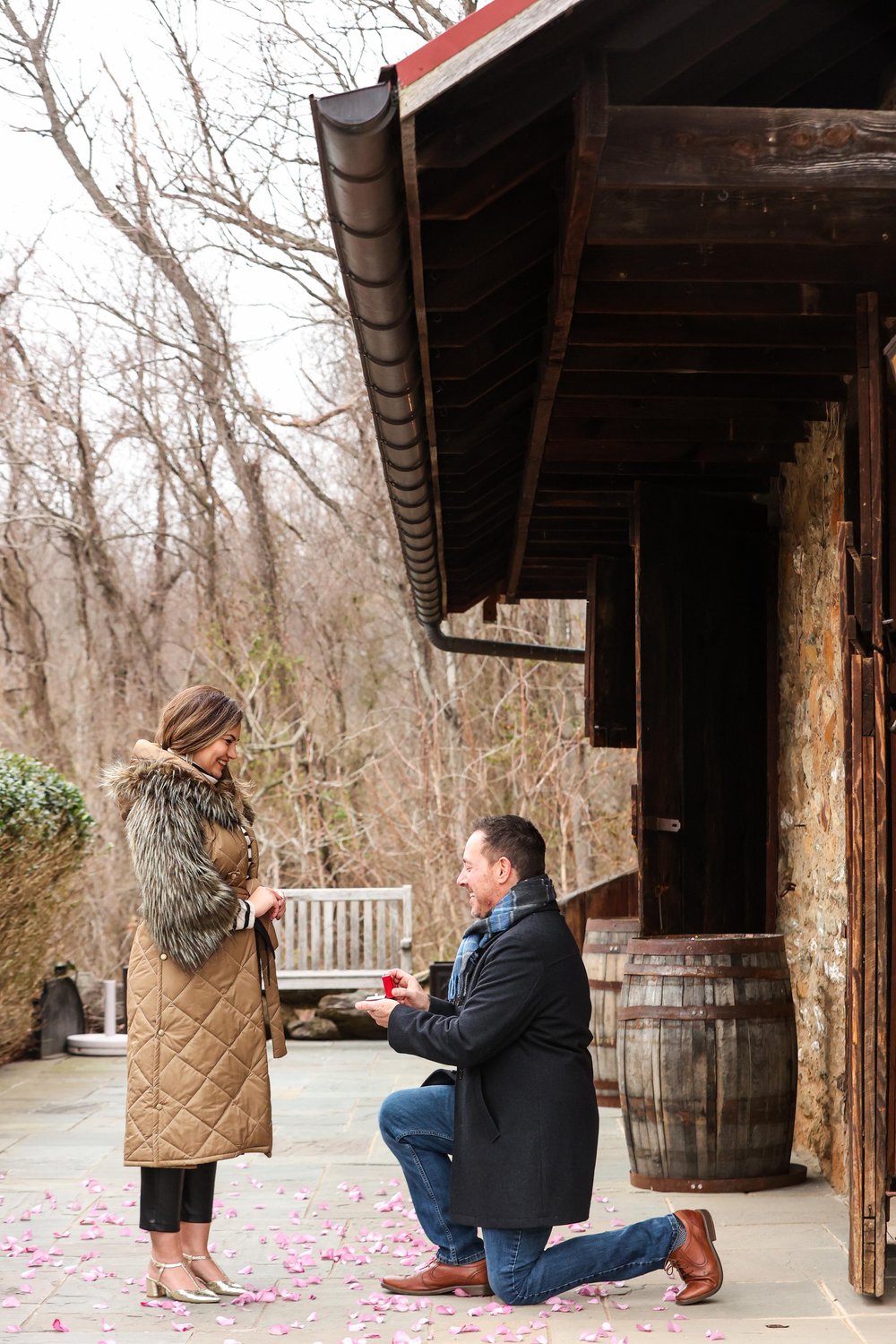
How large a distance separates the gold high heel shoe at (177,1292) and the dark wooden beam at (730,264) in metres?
2.87

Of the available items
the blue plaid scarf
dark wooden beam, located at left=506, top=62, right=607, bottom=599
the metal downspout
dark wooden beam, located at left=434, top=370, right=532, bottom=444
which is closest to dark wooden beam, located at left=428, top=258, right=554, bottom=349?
dark wooden beam, located at left=506, top=62, right=607, bottom=599

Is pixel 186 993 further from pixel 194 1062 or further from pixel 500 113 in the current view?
pixel 500 113

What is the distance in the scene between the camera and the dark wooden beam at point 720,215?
348 centimetres

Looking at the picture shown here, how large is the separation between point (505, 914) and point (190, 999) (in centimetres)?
88

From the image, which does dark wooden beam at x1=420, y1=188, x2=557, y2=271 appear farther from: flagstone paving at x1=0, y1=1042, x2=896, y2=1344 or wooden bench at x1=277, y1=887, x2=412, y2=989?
wooden bench at x1=277, y1=887, x2=412, y2=989

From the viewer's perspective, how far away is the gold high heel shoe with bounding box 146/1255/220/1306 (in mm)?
3889

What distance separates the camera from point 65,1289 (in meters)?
4.09

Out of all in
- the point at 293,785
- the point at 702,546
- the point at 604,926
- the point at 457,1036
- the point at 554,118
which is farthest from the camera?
the point at 293,785

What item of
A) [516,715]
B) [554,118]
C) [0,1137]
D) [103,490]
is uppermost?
[103,490]

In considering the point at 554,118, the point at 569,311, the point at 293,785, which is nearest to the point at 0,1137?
the point at 569,311

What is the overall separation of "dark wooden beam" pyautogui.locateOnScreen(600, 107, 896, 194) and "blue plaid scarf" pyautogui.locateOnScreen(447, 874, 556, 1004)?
1.72 m

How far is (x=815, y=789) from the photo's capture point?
17.4 feet

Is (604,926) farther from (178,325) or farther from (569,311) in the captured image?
(178,325)

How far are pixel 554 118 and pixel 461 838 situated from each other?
9225mm
